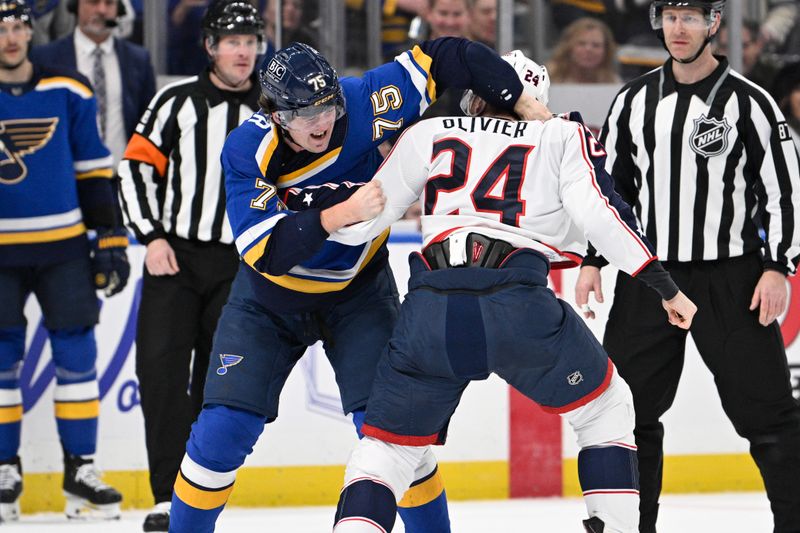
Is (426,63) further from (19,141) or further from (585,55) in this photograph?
(585,55)

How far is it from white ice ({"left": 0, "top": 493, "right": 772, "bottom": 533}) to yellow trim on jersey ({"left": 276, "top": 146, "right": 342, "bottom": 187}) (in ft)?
5.07

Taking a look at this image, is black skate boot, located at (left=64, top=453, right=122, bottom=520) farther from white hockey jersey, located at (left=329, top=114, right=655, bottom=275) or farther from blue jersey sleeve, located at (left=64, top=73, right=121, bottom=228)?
white hockey jersey, located at (left=329, top=114, right=655, bottom=275)

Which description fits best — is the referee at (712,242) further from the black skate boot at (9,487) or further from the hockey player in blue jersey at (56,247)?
the black skate boot at (9,487)

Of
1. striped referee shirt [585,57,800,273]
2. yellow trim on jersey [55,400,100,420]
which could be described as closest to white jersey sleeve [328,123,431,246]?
striped referee shirt [585,57,800,273]

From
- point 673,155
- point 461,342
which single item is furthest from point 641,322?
point 461,342

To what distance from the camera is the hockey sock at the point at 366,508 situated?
8.09 ft

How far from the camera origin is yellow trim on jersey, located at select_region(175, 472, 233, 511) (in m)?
2.88

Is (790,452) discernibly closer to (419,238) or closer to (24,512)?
(419,238)

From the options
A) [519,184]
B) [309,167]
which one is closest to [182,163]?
[309,167]

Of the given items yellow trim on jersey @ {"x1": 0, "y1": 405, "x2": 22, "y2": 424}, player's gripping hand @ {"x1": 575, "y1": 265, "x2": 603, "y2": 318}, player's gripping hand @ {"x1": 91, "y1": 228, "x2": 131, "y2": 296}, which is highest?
player's gripping hand @ {"x1": 575, "y1": 265, "x2": 603, "y2": 318}

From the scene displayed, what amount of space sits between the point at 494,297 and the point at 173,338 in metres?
1.64

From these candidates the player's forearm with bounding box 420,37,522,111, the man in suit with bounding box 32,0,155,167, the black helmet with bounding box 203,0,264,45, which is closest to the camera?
the player's forearm with bounding box 420,37,522,111

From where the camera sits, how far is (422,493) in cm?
296

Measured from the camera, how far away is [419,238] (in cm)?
455
